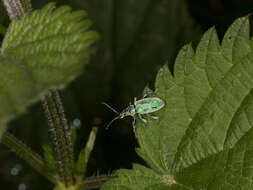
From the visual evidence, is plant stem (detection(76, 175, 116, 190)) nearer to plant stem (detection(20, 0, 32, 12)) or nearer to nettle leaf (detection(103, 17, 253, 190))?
nettle leaf (detection(103, 17, 253, 190))

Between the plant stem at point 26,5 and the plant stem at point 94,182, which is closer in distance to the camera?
the plant stem at point 26,5

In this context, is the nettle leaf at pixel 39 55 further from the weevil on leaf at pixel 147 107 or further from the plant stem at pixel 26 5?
the weevil on leaf at pixel 147 107

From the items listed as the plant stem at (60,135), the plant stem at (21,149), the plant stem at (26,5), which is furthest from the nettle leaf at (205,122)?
the plant stem at (26,5)

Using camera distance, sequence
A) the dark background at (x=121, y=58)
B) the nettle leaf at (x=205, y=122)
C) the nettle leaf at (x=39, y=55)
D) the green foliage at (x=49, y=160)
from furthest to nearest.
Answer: the dark background at (x=121, y=58), the green foliage at (x=49, y=160), the nettle leaf at (x=205, y=122), the nettle leaf at (x=39, y=55)

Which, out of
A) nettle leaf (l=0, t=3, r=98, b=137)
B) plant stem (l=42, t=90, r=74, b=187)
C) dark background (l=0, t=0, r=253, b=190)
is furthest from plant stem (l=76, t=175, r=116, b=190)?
dark background (l=0, t=0, r=253, b=190)

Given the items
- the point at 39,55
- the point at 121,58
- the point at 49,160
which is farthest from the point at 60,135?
the point at 121,58

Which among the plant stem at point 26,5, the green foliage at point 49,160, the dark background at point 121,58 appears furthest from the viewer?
the dark background at point 121,58

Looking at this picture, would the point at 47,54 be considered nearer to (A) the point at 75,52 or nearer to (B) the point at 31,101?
(A) the point at 75,52

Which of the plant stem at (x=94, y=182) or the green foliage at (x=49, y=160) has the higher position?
the green foliage at (x=49, y=160)

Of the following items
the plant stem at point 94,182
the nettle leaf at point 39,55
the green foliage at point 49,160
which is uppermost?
the nettle leaf at point 39,55
